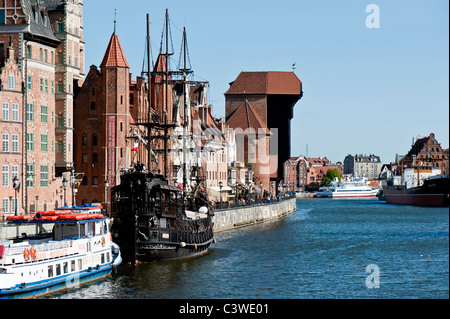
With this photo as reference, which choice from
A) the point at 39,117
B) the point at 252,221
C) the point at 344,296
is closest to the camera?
the point at 344,296

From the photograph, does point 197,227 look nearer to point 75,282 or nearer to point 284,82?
point 75,282

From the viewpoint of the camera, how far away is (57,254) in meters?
40.3

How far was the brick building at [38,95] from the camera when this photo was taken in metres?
61.7

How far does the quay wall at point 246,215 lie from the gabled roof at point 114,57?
1908 cm

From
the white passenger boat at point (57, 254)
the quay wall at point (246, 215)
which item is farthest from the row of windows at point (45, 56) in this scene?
the quay wall at point (246, 215)

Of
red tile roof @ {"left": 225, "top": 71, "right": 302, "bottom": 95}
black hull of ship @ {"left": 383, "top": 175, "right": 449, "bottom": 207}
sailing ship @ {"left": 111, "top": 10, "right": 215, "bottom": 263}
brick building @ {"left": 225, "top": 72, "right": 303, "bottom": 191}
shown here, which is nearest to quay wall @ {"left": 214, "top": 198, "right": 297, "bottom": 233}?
sailing ship @ {"left": 111, "top": 10, "right": 215, "bottom": 263}

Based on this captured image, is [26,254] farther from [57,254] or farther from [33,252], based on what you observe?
[57,254]

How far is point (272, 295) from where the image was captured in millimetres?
40781

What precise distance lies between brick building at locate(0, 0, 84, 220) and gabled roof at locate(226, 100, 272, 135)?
100 metres

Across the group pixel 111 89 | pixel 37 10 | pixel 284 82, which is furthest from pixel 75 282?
pixel 284 82

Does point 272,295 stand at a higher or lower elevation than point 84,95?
lower

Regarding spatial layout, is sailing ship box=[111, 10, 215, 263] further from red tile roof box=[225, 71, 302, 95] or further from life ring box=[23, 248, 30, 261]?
red tile roof box=[225, 71, 302, 95]

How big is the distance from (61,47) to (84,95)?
24.5 ft
